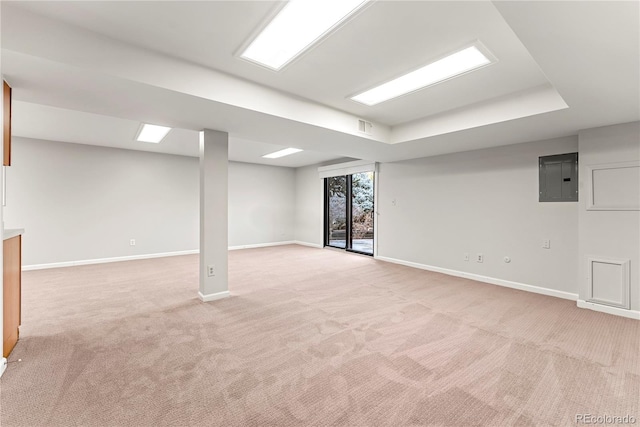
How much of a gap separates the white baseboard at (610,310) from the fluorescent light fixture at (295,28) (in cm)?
422

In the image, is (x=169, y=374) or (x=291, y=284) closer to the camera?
(x=169, y=374)

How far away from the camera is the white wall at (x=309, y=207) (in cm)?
809

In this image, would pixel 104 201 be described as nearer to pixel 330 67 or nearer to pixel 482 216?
pixel 330 67

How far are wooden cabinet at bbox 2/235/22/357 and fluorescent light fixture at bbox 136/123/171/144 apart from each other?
8.36ft

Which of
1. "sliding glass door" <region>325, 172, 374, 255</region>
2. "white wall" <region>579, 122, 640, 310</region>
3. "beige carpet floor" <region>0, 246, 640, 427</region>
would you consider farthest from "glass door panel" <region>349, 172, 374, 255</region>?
"white wall" <region>579, 122, 640, 310</region>

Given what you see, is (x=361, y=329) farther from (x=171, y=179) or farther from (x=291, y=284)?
(x=171, y=179)

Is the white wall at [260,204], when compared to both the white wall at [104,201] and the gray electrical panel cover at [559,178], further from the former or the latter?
the gray electrical panel cover at [559,178]

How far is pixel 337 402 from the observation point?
174 cm

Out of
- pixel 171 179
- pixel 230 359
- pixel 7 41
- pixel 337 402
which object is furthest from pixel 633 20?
pixel 171 179

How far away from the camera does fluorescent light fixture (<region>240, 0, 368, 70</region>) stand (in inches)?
72.9

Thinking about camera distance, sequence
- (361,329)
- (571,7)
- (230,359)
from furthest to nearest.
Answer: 1. (361,329)
2. (230,359)
3. (571,7)

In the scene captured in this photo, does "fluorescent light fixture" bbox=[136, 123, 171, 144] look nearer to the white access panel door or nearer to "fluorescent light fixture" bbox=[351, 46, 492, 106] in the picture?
"fluorescent light fixture" bbox=[351, 46, 492, 106]

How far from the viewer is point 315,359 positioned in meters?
2.22

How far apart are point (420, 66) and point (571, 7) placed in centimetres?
123
